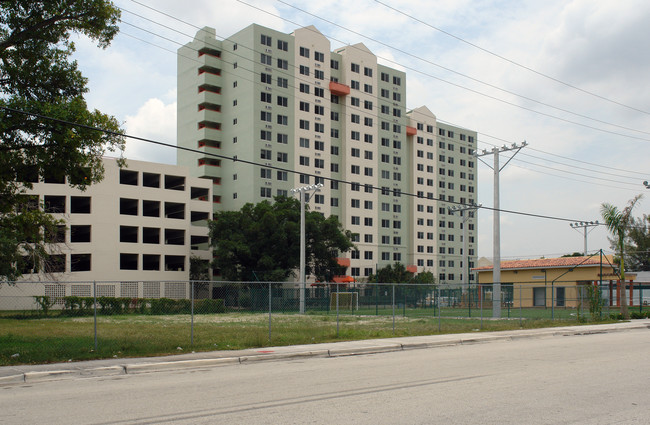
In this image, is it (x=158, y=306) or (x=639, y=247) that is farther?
(x=639, y=247)

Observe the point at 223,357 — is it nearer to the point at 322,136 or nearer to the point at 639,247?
the point at 322,136

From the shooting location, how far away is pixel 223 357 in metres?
16.8

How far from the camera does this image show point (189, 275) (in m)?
70.8

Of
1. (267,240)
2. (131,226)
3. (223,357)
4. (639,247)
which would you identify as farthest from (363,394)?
(639,247)

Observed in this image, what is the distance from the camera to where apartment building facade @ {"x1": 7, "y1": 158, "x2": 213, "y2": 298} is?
6238cm

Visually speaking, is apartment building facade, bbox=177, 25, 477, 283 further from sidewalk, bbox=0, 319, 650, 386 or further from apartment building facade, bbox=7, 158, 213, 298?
sidewalk, bbox=0, 319, 650, 386

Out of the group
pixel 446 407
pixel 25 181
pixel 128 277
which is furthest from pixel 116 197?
pixel 446 407

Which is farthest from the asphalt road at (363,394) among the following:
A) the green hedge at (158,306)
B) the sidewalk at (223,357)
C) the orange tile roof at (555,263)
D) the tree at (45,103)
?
the orange tile roof at (555,263)

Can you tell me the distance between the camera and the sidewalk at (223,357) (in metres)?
14.0

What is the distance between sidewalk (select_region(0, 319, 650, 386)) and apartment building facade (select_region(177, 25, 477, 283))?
50.8 m

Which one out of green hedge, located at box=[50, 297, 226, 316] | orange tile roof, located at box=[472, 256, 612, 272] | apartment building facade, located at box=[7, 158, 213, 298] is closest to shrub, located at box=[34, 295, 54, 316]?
green hedge, located at box=[50, 297, 226, 316]

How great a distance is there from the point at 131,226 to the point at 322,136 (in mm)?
33533

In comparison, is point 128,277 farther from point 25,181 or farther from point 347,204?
point 25,181

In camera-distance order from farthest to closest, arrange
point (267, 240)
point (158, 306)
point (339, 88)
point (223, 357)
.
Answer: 1. point (339, 88)
2. point (267, 240)
3. point (158, 306)
4. point (223, 357)
